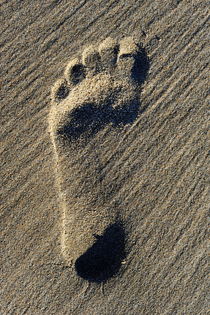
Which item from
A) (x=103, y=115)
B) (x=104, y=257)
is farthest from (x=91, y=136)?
(x=104, y=257)

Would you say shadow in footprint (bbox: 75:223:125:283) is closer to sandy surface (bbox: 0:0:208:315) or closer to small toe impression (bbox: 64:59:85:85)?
sandy surface (bbox: 0:0:208:315)

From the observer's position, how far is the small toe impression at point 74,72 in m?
1.75

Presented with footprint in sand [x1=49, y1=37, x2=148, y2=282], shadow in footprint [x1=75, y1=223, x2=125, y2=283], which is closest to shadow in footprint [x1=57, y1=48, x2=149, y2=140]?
footprint in sand [x1=49, y1=37, x2=148, y2=282]

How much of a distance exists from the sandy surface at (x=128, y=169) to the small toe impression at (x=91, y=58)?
4 centimetres

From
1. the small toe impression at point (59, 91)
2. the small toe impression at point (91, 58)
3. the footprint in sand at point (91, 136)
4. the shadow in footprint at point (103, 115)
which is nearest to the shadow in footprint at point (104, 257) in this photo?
the footprint in sand at point (91, 136)

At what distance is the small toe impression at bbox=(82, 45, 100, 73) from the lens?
1.73m

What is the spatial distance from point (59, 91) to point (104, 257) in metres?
0.99

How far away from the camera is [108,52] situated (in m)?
1.74

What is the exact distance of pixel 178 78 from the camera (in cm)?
177

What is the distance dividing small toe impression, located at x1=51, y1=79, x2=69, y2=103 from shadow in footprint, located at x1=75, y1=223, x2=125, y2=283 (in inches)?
31.3

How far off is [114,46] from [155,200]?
3.02 ft

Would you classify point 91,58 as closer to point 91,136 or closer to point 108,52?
point 108,52

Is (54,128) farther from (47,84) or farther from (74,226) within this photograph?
(74,226)

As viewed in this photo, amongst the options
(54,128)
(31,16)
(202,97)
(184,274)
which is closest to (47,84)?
(54,128)
